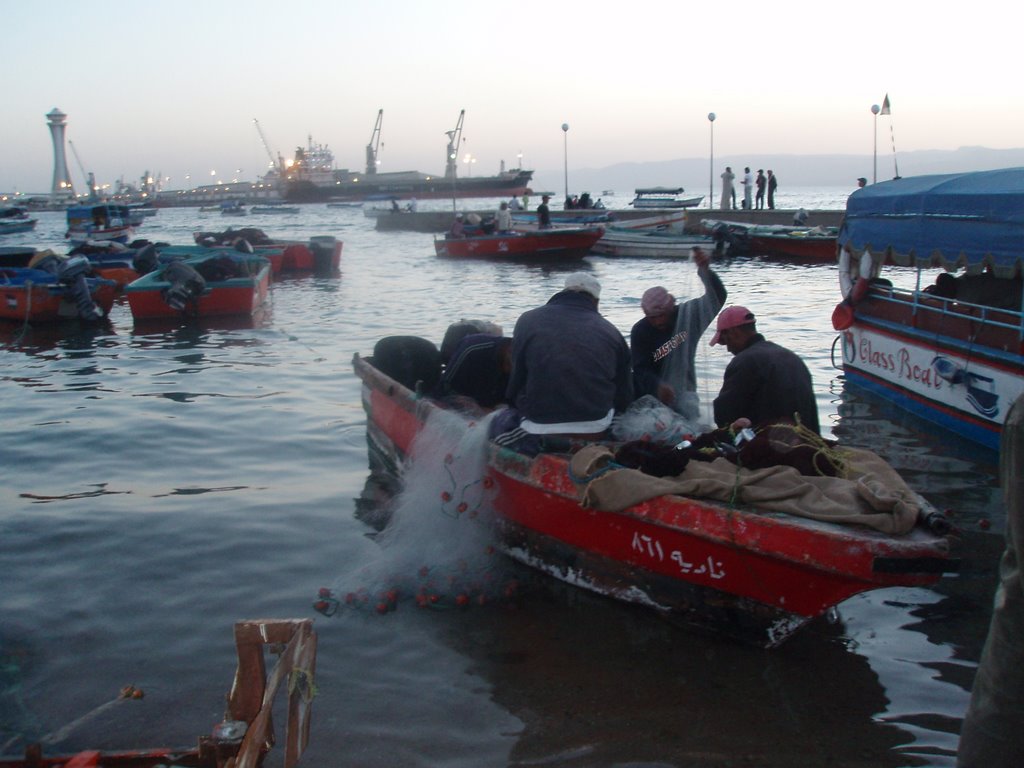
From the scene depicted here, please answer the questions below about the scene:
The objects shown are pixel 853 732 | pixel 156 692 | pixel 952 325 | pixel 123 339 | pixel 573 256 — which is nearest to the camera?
pixel 853 732

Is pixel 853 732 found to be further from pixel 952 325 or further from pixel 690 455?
pixel 952 325

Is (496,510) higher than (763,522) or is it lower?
lower

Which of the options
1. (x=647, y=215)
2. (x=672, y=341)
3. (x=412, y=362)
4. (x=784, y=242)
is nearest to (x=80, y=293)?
(x=412, y=362)

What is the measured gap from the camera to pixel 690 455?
18.0 feet

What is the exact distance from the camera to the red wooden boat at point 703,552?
446 centimetres

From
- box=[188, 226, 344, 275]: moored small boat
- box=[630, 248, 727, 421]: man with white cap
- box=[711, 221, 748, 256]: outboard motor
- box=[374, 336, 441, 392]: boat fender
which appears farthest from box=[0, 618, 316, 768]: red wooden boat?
box=[711, 221, 748, 256]: outboard motor

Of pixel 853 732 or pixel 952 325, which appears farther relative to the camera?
pixel 952 325

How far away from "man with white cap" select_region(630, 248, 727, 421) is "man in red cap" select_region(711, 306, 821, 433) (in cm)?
84

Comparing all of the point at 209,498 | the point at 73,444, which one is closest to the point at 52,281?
the point at 73,444

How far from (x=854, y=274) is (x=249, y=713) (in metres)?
10.7

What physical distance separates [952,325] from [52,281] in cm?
1751

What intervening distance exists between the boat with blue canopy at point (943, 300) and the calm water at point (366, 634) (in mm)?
481

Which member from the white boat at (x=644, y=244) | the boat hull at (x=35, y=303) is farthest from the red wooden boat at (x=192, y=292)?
the white boat at (x=644, y=244)

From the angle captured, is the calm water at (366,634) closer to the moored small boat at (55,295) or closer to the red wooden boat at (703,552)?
the red wooden boat at (703,552)
